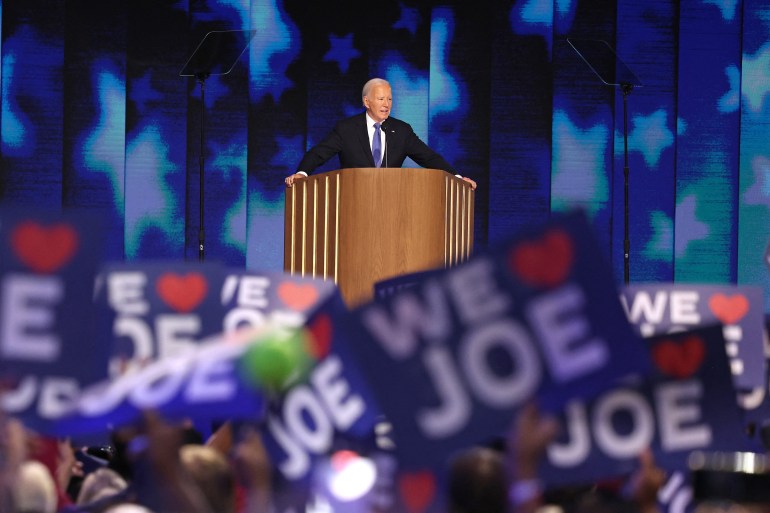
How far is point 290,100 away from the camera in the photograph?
25.8 ft

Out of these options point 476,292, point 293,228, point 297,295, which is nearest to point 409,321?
point 476,292

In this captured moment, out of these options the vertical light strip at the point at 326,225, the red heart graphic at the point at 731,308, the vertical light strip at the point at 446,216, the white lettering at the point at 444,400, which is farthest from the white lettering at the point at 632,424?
the vertical light strip at the point at 326,225

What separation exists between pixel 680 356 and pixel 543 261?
544 mm

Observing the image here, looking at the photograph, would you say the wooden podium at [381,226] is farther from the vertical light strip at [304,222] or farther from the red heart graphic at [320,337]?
the red heart graphic at [320,337]

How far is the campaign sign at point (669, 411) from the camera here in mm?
2189

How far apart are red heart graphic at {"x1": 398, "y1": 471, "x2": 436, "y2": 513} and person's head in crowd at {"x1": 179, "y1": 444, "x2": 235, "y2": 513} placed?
0.28 metres

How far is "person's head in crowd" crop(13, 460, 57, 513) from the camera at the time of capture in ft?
6.70

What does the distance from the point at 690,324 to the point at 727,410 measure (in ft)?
3.82

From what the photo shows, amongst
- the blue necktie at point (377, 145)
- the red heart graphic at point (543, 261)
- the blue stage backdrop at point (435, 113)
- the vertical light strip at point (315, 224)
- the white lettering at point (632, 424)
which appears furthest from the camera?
the blue stage backdrop at point (435, 113)

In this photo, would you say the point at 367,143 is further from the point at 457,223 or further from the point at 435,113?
the point at 435,113

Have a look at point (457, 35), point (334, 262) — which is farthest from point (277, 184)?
point (334, 262)

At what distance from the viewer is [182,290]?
2.71 metres

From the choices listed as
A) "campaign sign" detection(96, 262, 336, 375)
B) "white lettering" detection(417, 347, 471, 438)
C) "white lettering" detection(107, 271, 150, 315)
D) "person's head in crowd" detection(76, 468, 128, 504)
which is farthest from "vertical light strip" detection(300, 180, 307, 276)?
"white lettering" detection(417, 347, 471, 438)

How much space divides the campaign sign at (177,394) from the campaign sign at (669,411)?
0.55 meters
